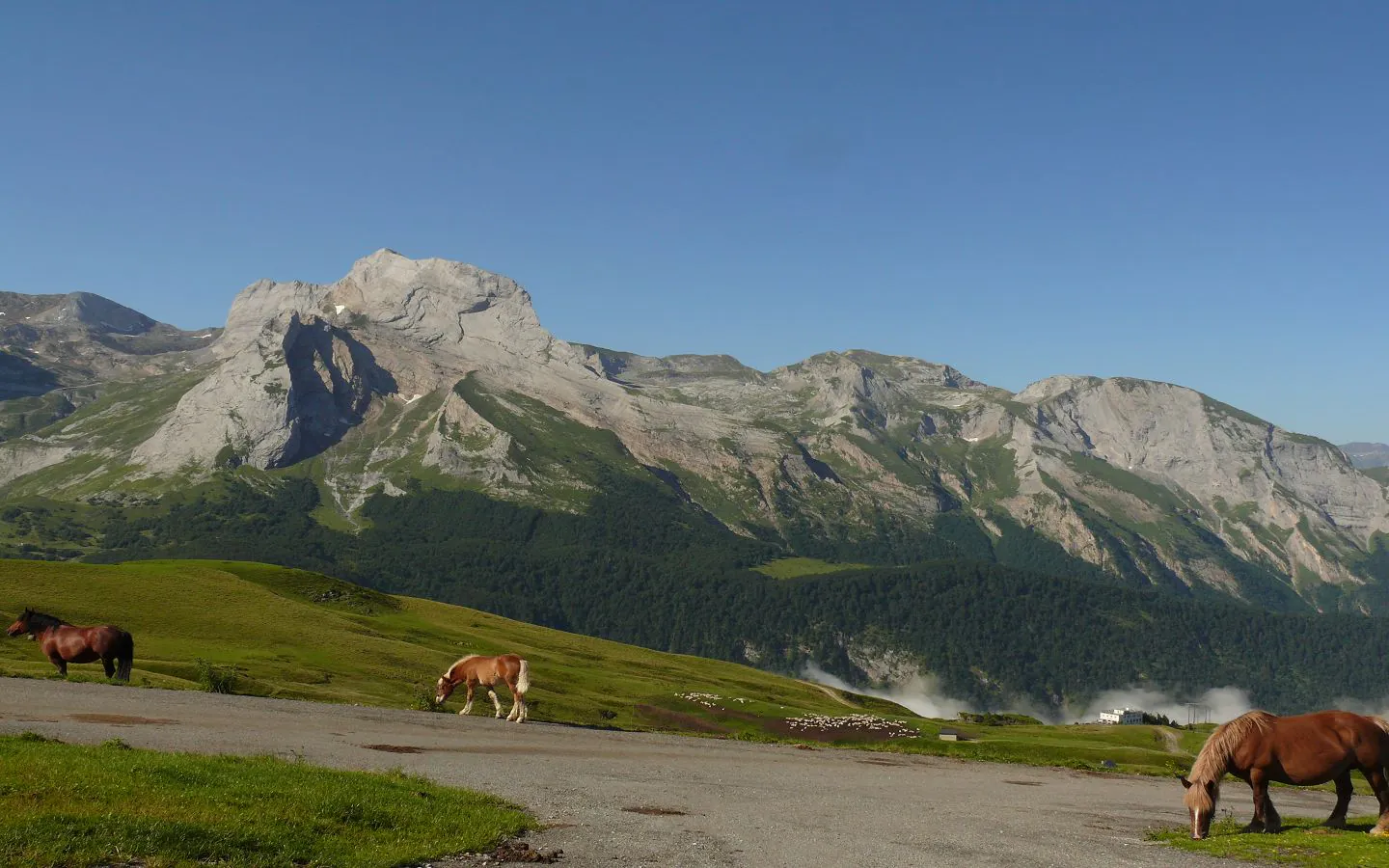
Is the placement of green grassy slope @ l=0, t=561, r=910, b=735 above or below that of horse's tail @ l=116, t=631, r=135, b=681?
below

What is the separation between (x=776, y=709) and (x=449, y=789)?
13511 centimetres

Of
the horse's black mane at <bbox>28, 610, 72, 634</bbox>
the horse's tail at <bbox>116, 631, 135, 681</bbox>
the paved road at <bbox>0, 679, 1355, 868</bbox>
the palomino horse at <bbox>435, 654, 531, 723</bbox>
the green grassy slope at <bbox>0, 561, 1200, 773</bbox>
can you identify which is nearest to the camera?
the paved road at <bbox>0, 679, 1355, 868</bbox>

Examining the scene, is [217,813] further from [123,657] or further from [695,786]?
[123,657]

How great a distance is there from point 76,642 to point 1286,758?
58.1 metres

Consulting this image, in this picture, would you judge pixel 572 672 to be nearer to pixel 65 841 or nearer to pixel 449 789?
pixel 449 789

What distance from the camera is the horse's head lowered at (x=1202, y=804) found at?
31.1m

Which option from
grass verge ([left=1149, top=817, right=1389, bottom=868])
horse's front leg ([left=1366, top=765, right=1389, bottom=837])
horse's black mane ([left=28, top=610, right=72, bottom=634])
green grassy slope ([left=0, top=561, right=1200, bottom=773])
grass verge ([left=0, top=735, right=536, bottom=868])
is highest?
horse's front leg ([left=1366, top=765, right=1389, bottom=837])

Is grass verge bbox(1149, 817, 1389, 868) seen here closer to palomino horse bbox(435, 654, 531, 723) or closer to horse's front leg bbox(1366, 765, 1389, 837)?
horse's front leg bbox(1366, 765, 1389, 837)

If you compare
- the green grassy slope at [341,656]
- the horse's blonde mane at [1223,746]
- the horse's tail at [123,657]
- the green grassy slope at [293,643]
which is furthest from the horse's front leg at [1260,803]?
the green grassy slope at [293,643]

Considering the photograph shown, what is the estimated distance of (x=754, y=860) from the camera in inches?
933

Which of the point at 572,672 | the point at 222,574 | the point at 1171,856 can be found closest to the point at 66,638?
the point at 1171,856

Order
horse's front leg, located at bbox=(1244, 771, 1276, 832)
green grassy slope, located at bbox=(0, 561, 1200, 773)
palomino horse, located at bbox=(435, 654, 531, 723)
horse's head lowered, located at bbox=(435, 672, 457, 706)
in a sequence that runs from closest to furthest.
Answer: horse's front leg, located at bbox=(1244, 771, 1276, 832), palomino horse, located at bbox=(435, 654, 531, 723), horse's head lowered, located at bbox=(435, 672, 457, 706), green grassy slope, located at bbox=(0, 561, 1200, 773)

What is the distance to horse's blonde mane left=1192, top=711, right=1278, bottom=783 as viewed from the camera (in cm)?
3191

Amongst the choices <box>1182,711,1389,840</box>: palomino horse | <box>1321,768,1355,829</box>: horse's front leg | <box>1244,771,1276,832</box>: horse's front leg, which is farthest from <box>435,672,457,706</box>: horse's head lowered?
<box>1321,768,1355,829</box>: horse's front leg
